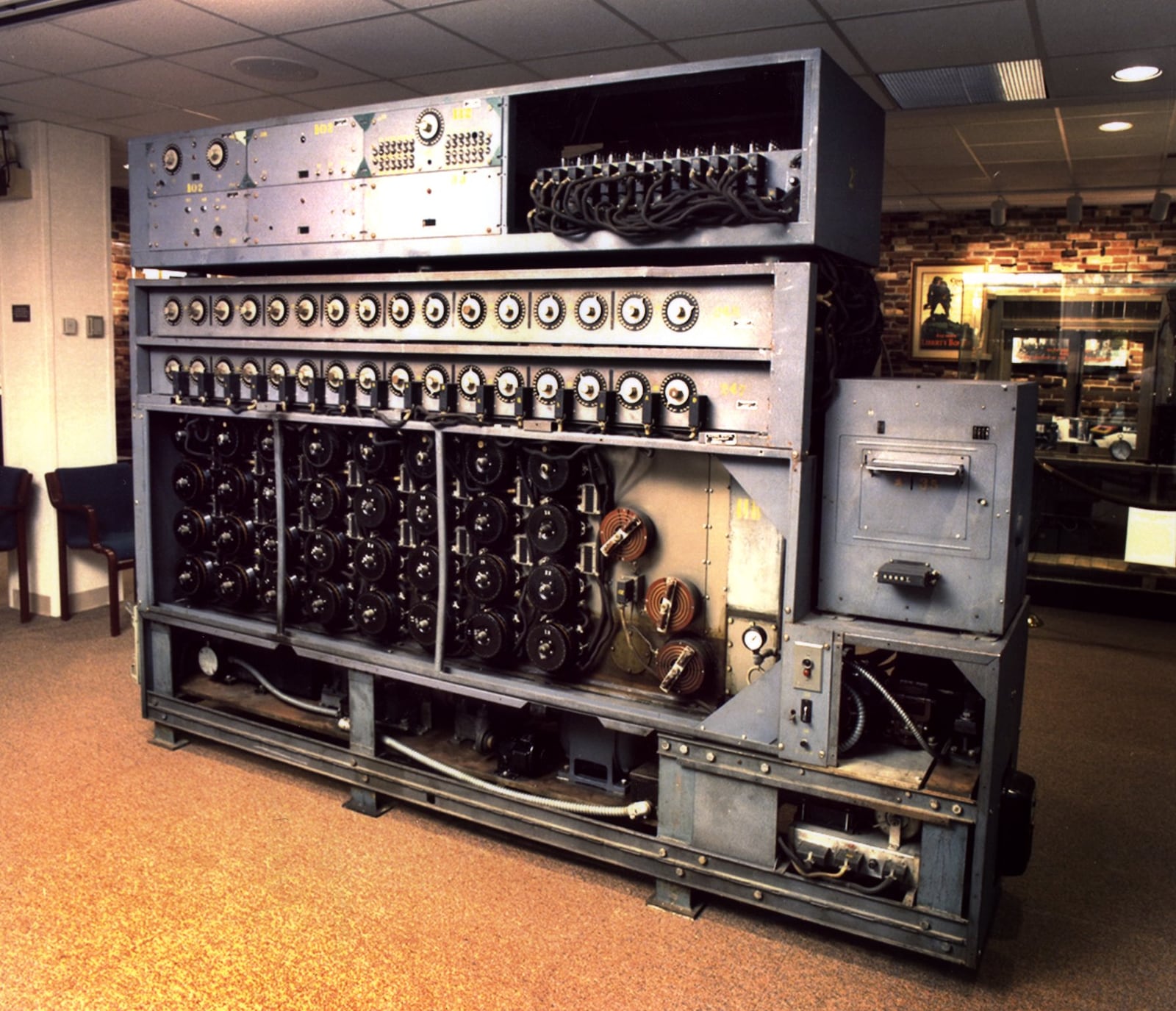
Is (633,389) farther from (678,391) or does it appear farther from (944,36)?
(944,36)

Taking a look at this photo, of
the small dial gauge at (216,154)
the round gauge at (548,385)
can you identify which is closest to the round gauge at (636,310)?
the round gauge at (548,385)

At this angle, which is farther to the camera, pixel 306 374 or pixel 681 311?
pixel 306 374

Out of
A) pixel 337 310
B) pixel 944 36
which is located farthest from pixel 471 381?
pixel 944 36

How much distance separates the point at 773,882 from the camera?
2967 mm

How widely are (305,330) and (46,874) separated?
6.58 feet

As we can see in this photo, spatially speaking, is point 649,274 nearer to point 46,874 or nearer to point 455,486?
point 455,486

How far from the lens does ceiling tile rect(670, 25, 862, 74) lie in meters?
4.11

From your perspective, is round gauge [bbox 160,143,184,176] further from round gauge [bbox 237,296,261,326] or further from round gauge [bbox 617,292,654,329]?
round gauge [bbox 617,292,654,329]

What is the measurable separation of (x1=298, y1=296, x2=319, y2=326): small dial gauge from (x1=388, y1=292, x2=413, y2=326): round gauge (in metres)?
0.36

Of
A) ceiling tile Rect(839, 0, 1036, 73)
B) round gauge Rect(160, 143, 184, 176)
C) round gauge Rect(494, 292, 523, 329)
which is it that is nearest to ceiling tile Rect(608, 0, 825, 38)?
ceiling tile Rect(839, 0, 1036, 73)

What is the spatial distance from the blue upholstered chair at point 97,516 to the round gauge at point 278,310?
2.54 metres

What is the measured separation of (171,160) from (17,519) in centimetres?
308

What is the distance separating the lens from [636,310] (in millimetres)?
3104

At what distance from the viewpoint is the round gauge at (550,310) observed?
10.6 ft
